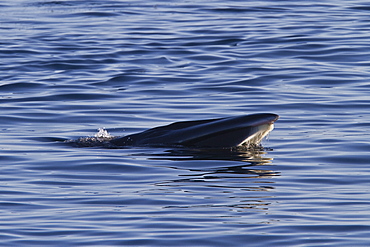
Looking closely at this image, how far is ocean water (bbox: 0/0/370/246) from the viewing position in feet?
27.5

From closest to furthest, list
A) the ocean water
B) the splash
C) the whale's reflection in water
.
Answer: the ocean water → the whale's reflection in water → the splash

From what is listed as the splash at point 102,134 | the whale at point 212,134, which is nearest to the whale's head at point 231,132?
the whale at point 212,134

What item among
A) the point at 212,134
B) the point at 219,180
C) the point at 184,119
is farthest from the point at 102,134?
the point at 219,180

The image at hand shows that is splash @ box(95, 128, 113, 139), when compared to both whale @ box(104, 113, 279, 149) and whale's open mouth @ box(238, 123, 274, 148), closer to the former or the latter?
whale @ box(104, 113, 279, 149)

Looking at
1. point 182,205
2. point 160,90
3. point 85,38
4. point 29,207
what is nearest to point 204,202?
point 182,205

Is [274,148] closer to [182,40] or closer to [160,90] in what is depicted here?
[160,90]

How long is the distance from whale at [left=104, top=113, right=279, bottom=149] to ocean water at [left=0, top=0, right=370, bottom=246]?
0.17 metres

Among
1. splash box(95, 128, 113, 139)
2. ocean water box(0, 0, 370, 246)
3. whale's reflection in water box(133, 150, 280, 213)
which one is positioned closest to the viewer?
ocean water box(0, 0, 370, 246)

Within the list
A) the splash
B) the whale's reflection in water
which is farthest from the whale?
the splash

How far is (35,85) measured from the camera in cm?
1925

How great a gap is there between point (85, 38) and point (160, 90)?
371 inches

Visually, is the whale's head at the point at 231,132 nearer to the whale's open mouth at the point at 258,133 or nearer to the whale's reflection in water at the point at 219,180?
the whale's open mouth at the point at 258,133

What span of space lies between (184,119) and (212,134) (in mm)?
3300

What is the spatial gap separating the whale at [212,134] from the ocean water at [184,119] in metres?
0.17
